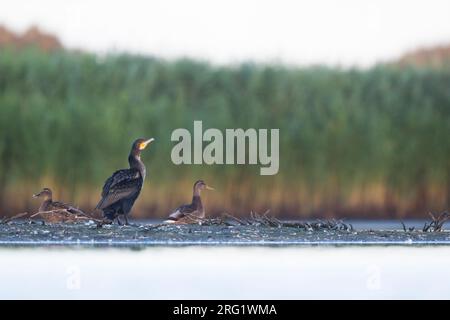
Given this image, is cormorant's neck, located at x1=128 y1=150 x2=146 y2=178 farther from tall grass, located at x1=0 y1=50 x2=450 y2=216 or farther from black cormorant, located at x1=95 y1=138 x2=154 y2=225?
tall grass, located at x1=0 y1=50 x2=450 y2=216

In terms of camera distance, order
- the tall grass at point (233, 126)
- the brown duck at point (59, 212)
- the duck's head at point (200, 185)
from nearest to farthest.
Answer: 1. the brown duck at point (59, 212)
2. the duck's head at point (200, 185)
3. the tall grass at point (233, 126)

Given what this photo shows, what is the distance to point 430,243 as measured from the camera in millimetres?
9328

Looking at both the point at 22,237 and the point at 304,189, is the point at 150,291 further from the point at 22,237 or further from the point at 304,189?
the point at 304,189

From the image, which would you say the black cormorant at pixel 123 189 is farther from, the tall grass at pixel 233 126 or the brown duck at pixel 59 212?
the tall grass at pixel 233 126

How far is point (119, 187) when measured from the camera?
981 cm

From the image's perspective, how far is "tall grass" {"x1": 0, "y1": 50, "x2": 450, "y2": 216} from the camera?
11312mm

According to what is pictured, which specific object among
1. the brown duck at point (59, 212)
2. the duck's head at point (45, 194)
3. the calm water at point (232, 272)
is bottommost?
the calm water at point (232, 272)

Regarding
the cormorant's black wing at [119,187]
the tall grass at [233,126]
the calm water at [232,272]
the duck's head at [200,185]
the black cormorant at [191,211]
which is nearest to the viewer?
the calm water at [232,272]

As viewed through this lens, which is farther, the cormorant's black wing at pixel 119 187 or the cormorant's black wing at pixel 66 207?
the cormorant's black wing at pixel 66 207

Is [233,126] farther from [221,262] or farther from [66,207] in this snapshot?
[221,262]

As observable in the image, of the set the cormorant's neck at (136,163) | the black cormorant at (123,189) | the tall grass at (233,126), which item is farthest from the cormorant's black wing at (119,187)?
the tall grass at (233,126)

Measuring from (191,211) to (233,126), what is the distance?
1.66 metres

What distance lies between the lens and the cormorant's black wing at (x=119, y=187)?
32.2ft

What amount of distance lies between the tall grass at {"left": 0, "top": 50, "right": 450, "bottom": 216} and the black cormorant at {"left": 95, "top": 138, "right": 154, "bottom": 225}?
113 cm
